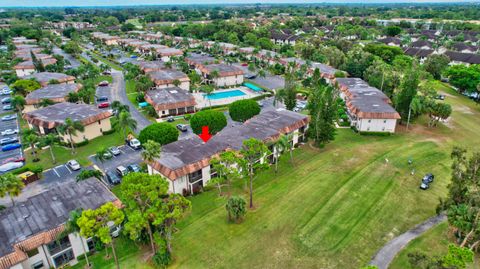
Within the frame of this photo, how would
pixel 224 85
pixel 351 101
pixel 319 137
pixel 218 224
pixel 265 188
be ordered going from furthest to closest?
pixel 224 85, pixel 351 101, pixel 319 137, pixel 265 188, pixel 218 224

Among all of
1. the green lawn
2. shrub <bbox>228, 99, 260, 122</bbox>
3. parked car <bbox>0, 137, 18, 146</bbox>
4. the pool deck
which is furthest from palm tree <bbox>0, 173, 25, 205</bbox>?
the pool deck

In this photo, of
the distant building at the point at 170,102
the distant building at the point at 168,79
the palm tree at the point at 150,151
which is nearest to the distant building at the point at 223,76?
the distant building at the point at 168,79

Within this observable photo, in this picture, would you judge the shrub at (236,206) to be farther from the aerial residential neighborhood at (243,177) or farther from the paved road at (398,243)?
the paved road at (398,243)

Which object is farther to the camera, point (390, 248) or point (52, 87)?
point (52, 87)

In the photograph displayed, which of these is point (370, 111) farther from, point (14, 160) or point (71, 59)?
point (71, 59)

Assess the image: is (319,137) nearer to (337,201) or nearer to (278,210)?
(337,201)

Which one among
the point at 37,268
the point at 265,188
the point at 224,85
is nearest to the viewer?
the point at 37,268

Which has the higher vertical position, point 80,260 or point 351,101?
point 351,101

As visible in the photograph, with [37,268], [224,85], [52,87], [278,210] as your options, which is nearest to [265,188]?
[278,210]
